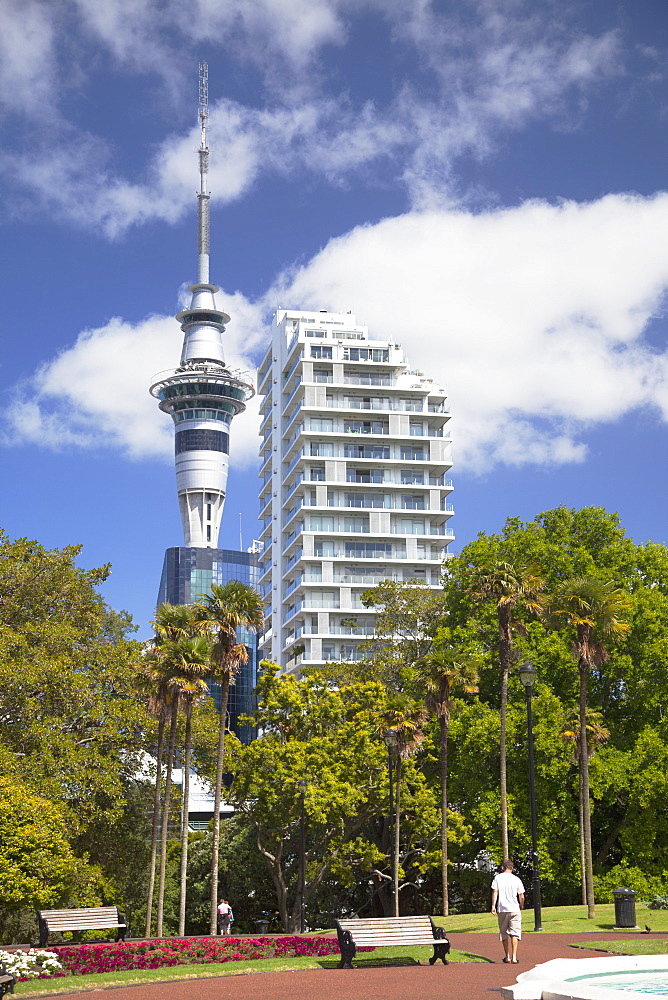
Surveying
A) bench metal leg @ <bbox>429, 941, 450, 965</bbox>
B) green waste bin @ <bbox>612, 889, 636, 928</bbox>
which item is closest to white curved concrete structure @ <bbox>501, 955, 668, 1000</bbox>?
bench metal leg @ <bbox>429, 941, 450, 965</bbox>

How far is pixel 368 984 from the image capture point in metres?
18.0

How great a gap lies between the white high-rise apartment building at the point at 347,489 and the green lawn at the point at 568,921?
66671 millimetres

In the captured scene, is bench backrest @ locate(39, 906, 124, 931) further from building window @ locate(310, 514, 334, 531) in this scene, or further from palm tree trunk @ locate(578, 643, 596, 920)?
building window @ locate(310, 514, 334, 531)

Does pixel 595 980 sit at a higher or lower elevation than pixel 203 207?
lower

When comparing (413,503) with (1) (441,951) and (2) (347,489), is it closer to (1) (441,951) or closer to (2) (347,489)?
(2) (347,489)

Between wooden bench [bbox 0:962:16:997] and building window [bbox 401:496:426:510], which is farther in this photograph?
building window [bbox 401:496:426:510]

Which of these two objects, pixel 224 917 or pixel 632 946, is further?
pixel 224 917

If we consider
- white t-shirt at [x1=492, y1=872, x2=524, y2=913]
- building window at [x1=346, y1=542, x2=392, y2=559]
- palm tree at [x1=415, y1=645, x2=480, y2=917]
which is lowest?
white t-shirt at [x1=492, y1=872, x2=524, y2=913]

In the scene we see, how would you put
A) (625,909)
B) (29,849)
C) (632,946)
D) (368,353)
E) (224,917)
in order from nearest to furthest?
(632,946)
(625,909)
(29,849)
(224,917)
(368,353)

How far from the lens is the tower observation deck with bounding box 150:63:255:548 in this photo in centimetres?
18812

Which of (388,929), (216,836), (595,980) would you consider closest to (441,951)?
(388,929)

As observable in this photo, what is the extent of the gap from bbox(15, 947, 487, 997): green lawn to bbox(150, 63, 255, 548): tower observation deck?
165238mm

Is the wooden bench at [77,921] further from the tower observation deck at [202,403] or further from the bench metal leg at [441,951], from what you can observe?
the tower observation deck at [202,403]

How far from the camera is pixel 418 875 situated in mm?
54562
